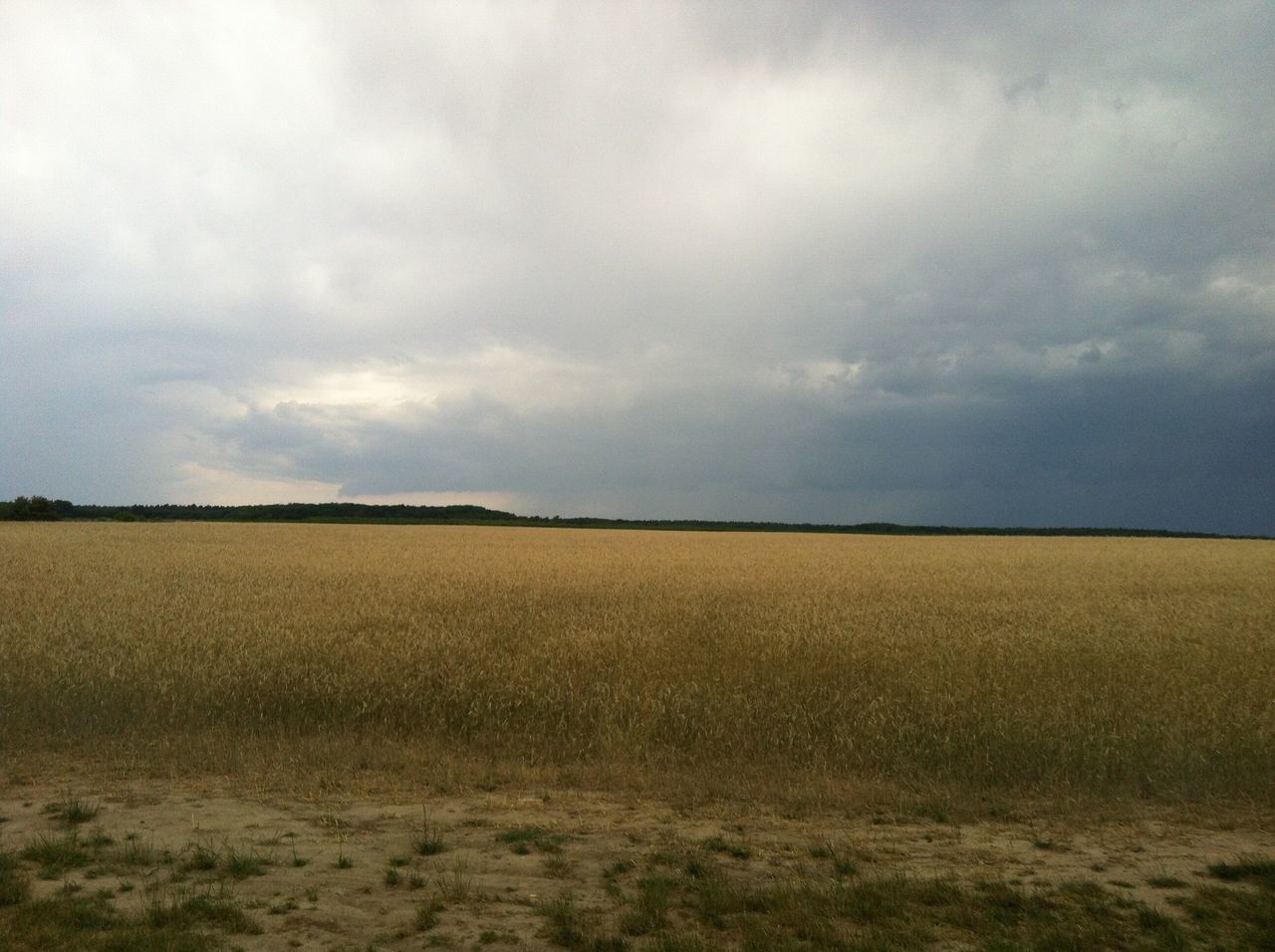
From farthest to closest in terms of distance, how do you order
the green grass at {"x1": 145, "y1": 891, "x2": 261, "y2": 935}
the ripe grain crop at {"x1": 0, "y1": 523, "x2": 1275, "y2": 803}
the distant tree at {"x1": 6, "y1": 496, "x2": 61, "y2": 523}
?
the distant tree at {"x1": 6, "y1": 496, "x2": 61, "y2": 523} < the ripe grain crop at {"x1": 0, "y1": 523, "x2": 1275, "y2": 803} < the green grass at {"x1": 145, "y1": 891, "x2": 261, "y2": 935}

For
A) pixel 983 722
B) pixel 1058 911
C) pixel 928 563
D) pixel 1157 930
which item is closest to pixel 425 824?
pixel 1058 911

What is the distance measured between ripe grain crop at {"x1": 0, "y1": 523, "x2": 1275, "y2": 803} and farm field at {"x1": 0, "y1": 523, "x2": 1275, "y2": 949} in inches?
2.6

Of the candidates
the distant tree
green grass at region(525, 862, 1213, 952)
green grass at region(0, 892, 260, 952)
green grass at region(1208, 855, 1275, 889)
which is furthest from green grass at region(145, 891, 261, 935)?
the distant tree

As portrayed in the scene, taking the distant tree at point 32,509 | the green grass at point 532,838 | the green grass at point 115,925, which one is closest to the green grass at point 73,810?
the green grass at point 115,925

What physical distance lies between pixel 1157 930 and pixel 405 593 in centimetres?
1837

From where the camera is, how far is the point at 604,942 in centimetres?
458

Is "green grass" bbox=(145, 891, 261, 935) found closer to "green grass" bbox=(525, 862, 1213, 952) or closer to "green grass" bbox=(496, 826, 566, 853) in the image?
"green grass" bbox=(525, 862, 1213, 952)

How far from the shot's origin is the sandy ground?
5059 mm

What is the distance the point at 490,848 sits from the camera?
621 centimetres

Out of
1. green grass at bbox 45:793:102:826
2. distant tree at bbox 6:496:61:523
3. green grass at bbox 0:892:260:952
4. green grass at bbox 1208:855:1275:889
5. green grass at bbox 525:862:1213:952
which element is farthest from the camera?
distant tree at bbox 6:496:61:523

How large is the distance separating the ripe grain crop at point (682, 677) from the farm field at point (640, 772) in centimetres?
7

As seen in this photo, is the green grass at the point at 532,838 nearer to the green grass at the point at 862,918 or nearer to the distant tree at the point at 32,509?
the green grass at the point at 862,918

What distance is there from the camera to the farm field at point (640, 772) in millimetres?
5059

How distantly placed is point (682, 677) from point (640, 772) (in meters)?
3.10
